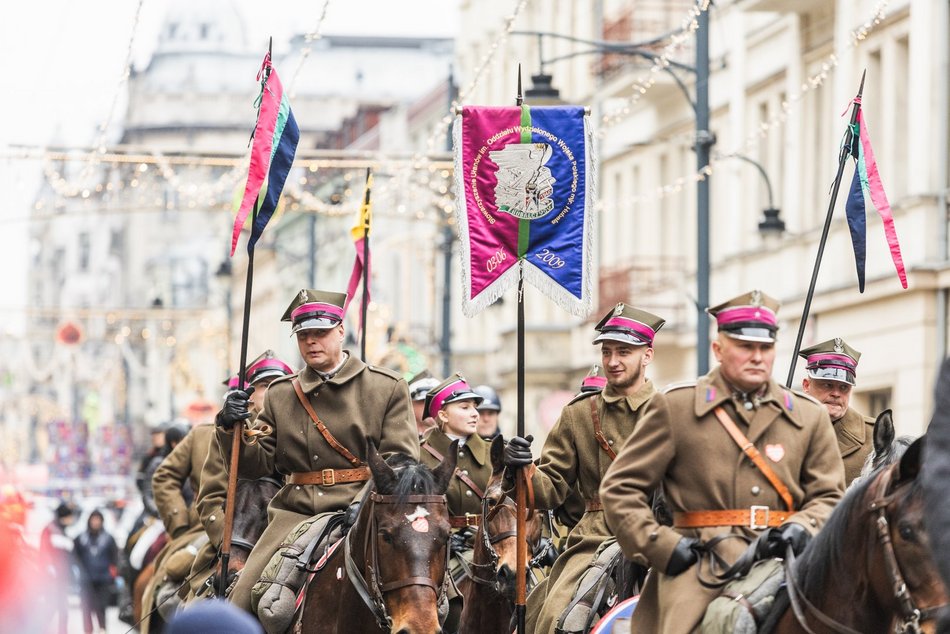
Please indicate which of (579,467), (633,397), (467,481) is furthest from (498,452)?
(467,481)

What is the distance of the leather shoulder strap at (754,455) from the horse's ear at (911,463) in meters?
1.16

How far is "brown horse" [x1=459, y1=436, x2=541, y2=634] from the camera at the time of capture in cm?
1298

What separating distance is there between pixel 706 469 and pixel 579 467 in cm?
324

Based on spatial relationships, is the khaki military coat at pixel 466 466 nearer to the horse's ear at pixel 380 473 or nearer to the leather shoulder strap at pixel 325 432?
the leather shoulder strap at pixel 325 432

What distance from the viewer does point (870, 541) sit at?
7.77m

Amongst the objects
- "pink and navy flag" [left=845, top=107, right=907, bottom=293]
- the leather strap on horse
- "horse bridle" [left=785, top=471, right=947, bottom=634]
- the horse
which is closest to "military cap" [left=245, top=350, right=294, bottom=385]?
the leather strap on horse

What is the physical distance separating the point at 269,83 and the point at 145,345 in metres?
120

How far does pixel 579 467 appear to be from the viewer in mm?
12031

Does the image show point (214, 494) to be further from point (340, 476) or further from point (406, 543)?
point (406, 543)

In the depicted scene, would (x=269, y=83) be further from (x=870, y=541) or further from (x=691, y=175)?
(x=691, y=175)

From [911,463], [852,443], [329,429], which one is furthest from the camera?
[852,443]

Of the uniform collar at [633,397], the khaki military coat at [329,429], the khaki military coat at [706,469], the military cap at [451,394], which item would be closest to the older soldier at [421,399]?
the military cap at [451,394]

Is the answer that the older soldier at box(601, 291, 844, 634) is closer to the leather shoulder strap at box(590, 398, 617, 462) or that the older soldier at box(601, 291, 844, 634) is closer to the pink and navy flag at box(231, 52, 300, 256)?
the leather shoulder strap at box(590, 398, 617, 462)

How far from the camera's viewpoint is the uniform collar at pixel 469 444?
47.9 ft
